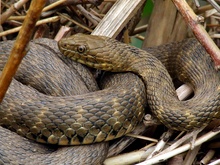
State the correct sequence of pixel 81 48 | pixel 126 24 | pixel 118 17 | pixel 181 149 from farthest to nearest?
pixel 126 24 → pixel 118 17 → pixel 81 48 → pixel 181 149

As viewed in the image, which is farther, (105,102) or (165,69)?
(165,69)

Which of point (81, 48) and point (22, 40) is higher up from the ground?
point (22, 40)

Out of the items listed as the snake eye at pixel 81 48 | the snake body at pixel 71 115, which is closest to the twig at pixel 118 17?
the snake eye at pixel 81 48

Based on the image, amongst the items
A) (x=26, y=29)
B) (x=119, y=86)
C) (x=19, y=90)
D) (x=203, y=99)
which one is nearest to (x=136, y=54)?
(x=119, y=86)

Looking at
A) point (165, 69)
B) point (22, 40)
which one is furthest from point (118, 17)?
point (22, 40)

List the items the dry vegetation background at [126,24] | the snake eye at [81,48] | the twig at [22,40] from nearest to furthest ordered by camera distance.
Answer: the twig at [22,40], the dry vegetation background at [126,24], the snake eye at [81,48]

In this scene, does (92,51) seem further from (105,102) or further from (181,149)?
(181,149)

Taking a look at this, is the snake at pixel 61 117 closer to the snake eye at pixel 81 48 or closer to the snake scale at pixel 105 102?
the snake scale at pixel 105 102
